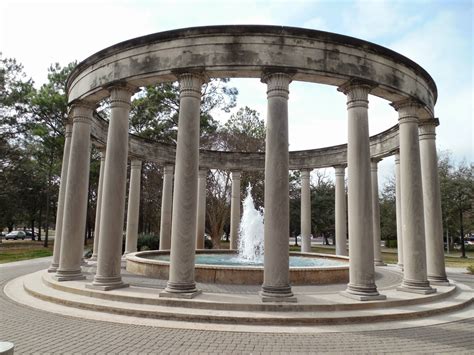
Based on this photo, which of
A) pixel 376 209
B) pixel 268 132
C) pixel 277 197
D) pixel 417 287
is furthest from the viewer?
pixel 376 209

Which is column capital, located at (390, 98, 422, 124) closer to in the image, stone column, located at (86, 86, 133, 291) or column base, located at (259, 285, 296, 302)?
column base, located at (259, 285, 296, 302)

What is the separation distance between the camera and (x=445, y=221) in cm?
8550

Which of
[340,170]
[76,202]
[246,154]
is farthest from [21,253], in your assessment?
[340,170]

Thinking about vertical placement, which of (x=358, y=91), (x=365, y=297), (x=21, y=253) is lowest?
(x=21, y=253)

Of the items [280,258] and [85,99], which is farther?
[85,99]

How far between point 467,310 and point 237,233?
113 ft

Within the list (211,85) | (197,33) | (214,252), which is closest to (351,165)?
(197,33)

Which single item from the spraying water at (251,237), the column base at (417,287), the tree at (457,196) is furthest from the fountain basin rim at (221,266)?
the tree at (457,196)

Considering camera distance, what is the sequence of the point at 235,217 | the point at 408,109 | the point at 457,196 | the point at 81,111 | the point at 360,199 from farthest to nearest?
1. the point at 457,196
2. the point at 235,217
3. the point at 81,111
4. the point at 408,109
5. the point at 360,199

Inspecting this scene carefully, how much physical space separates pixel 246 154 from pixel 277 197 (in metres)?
34.2

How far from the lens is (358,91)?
23672mm

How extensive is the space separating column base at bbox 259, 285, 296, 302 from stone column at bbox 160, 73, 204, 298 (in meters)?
4.24

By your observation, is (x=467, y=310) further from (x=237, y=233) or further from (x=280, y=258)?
(x=237, y=233)

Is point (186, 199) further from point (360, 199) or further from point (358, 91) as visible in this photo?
point (358, 91)
